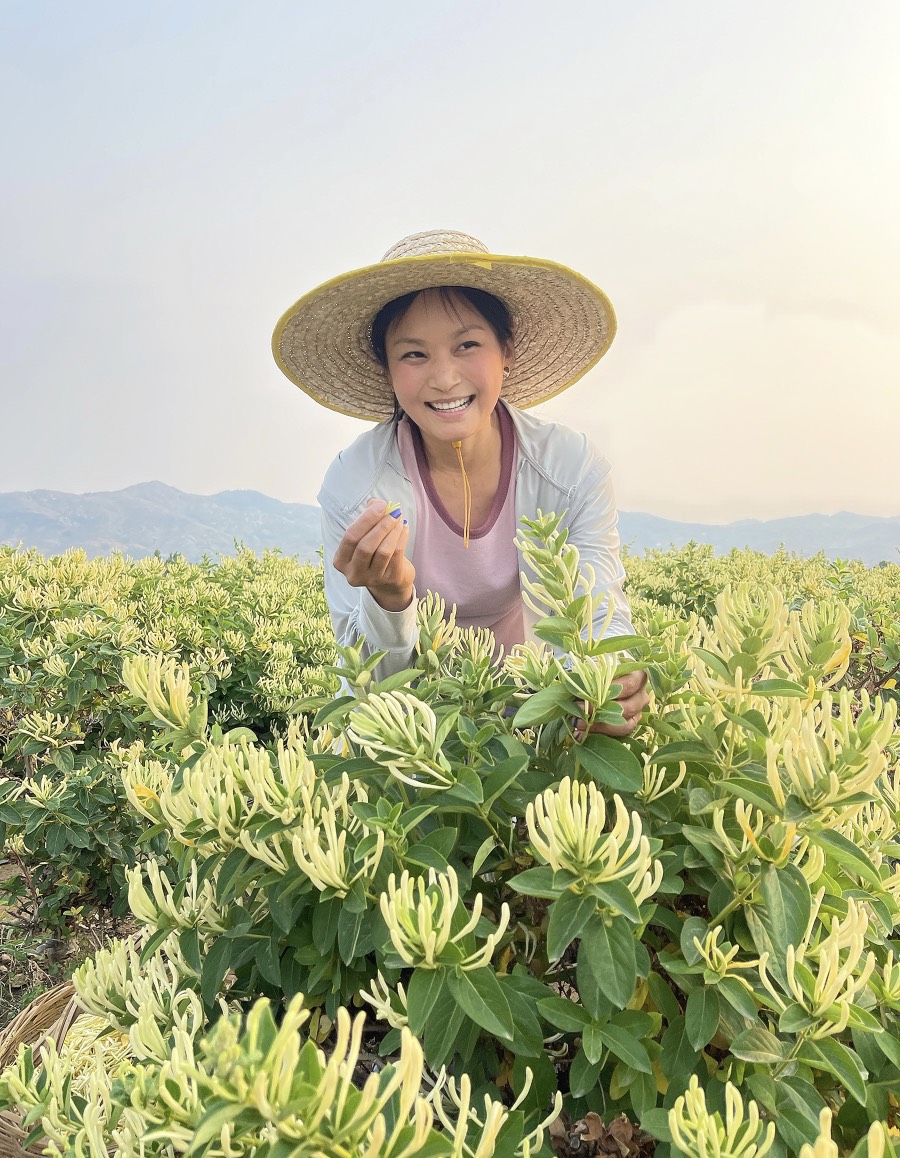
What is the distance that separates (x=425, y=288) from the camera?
80.2 inches

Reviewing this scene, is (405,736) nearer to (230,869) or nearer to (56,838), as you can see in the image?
(230,869)

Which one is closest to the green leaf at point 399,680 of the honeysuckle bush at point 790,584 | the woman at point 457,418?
the woman at point 457,418

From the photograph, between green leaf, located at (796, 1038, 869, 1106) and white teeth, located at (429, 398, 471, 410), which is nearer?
green leaf, located at (796, 1038, 869, 1106)

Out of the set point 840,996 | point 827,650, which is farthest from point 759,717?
point 840,996

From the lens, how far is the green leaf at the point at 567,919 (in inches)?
25.6

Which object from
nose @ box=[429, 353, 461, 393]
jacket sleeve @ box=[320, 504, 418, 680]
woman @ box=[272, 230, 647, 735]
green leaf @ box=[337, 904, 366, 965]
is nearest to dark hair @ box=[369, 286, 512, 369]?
woman @ box=[272, 230, 647, 735]

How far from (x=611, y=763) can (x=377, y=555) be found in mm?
721

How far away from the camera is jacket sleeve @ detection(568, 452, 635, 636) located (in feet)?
6.22

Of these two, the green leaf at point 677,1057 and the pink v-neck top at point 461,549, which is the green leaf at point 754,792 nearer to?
the green leaf at point 677,1057

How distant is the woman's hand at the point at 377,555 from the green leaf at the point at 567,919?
0.81 meters

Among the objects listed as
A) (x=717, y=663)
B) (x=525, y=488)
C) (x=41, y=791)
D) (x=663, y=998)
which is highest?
(x=525, y=488)

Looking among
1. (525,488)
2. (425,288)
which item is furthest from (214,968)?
(425,288)

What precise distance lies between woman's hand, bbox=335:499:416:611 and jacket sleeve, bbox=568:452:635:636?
53cm

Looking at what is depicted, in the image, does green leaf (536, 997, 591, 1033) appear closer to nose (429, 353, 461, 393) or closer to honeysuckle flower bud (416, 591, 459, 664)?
honeysuckle flower bud (416, 591, 459, 664)
